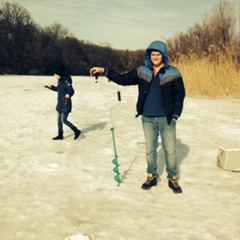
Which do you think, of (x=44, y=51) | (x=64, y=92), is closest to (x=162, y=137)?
(x=64, y=92)

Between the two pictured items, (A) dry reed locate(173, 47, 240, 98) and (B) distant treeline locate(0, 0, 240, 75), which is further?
(B) distant treeline locate(0, 0, 240, 75)

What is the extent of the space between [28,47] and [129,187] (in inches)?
1560

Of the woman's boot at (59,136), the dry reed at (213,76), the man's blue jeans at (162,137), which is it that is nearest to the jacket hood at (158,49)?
the man's blue jeans at (162,137)

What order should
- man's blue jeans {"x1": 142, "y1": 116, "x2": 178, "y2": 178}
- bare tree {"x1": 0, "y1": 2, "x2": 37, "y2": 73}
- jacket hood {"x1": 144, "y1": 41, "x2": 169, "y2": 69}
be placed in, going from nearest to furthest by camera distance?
jacket hood {"x1": 144, "y1": 41, "x2": 169, "y2": 69}, man's blue jeans {"x1": 142, "y1": 116, "x2": 178, "y2": 178}, bare tree {"x1": 0, "y1": 2, "x2": 37, "y2": 73}

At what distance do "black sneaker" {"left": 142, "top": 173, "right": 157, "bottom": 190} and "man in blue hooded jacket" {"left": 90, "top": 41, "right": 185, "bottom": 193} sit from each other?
0.29 meters

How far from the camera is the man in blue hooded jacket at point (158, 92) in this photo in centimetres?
318

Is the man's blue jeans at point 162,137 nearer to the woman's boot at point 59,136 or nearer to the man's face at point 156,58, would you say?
the man's face at point 156,58

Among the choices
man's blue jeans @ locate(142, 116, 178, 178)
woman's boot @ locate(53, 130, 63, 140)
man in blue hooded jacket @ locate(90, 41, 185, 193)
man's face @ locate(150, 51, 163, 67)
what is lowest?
woman's boot @ locate(53, 130, 63, 140)

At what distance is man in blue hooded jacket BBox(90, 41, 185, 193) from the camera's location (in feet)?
10.4

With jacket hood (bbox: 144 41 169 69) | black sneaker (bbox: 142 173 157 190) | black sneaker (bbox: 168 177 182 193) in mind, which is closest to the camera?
jacket hood (bbox: 144 41 169 69)

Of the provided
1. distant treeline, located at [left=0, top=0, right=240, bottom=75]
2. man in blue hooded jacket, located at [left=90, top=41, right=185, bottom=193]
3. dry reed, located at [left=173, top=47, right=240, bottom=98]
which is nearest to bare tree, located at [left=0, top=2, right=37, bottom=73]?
distant treeline, located at [left=0, top=0, right=240, bottom=75]

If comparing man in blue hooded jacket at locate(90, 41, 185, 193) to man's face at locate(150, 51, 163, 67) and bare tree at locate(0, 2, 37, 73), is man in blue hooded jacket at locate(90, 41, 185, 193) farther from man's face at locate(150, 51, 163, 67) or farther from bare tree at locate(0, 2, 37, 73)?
bare tree at locate(0, 2, 37, 73)

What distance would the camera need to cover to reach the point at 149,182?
3582 millimetres

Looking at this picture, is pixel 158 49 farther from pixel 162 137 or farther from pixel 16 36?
pixel 16 36
